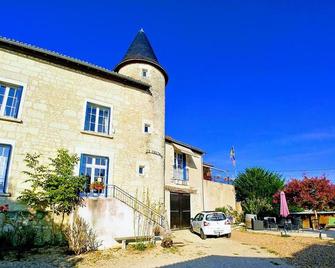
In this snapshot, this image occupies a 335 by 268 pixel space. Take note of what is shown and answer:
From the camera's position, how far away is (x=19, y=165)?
1269 cm

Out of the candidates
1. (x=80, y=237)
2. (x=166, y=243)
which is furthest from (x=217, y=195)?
(x=80, y=237)

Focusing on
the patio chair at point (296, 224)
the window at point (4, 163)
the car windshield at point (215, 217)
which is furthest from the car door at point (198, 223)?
the window at point (4, 163)

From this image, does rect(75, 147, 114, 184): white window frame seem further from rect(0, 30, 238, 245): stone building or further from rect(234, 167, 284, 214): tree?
rect(234, 167, 284, 214): tree

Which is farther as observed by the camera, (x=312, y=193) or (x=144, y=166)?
(x=312, y=193)

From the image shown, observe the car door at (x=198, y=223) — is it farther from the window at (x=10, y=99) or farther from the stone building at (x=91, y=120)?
the window at (x=10, y=99)

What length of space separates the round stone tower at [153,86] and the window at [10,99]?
7356 millimetres

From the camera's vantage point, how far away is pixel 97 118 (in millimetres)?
16094

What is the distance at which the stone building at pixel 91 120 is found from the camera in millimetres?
12992

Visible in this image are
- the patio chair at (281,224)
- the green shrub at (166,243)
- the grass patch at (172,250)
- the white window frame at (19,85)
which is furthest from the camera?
the patio chair at (281,224)

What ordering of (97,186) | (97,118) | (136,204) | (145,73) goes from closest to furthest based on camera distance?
1. (97,186)
2. (136,204)
3. (97,118)
4. (145,73)

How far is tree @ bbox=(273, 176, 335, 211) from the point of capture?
21500 mm

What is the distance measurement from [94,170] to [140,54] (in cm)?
922

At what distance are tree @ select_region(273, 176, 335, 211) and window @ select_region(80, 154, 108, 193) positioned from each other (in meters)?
15.9

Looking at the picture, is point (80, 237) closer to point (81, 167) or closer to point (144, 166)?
point (81, 167)
